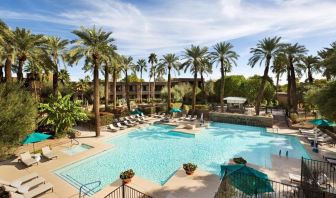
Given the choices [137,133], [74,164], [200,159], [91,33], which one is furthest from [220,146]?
[91,33]

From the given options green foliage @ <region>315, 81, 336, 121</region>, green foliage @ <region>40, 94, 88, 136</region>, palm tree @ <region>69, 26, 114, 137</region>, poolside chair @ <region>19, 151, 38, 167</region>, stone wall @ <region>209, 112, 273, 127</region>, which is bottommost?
poolside chair @ <region>19, 151, 38, 167</region>

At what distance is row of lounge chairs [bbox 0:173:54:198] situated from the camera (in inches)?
382

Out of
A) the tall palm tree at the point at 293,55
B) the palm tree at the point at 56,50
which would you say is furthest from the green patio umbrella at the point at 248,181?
the palm tree at the point at 56,50

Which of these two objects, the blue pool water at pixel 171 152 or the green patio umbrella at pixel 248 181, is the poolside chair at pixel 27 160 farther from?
the green patio umbrella at pixel 248 181

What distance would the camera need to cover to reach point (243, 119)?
29.3 meters

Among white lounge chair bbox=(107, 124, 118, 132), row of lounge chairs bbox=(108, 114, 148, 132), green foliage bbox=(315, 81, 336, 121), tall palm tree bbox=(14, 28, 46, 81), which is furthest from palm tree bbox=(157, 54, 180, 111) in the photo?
green foliage bbox=(315, 81, 336, 121)

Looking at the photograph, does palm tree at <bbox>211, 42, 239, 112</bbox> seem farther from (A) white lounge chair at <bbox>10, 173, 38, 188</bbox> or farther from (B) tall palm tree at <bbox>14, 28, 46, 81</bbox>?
(A) white lounge chair at <bbox>10, 173, 38, 188</bbox>

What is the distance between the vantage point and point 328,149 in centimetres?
1731

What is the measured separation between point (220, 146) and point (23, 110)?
1717cm

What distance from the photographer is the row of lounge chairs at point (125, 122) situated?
25.5 meters

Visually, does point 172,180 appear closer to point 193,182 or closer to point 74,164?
point 193,182

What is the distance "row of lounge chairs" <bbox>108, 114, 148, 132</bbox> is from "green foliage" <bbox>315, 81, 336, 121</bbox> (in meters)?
21.7

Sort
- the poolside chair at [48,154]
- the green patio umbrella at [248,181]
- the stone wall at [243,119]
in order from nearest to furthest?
the green patio umbrella at [248,181], the poolside chair at [48,154], the stone wall at [243,119]

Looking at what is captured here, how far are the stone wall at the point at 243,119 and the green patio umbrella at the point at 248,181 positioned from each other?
20.4 meters
